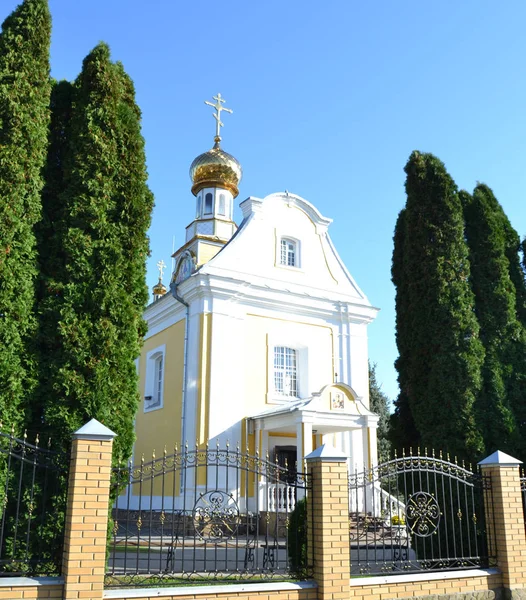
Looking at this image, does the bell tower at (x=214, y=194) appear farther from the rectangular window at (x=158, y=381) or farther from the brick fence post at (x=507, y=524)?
the brick fence post at (x=507, y=524)

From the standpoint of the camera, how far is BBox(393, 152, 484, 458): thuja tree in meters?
10.9

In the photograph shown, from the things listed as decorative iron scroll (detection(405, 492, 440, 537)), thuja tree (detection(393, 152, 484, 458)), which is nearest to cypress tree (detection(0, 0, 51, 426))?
decorative iron scroll (detection(405, 492, 440, 537))

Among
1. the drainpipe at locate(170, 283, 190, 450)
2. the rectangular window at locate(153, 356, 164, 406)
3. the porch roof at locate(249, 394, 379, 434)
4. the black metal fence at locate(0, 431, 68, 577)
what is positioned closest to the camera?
the black metal fence at locate(0, 431, 68, 577)

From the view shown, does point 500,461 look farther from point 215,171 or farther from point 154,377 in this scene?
point 215,171

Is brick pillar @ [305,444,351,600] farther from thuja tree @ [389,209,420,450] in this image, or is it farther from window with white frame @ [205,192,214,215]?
window with white frame @ [205,192,214,215]

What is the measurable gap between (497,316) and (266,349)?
296 inches

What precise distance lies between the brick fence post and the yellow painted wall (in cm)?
968

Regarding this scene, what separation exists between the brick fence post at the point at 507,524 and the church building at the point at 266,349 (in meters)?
6.44

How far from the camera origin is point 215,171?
23.9m

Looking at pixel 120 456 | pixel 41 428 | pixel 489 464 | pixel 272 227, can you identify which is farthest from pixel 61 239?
pixel 272 227

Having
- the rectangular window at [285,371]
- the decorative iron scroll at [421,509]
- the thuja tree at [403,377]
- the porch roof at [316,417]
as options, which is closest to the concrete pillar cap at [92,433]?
the decorative iron scroll at [421,509]

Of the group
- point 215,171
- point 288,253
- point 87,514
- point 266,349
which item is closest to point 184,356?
point 266,349

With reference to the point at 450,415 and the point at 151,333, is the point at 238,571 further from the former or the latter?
the point at 151,333

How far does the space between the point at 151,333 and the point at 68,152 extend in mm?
11920
